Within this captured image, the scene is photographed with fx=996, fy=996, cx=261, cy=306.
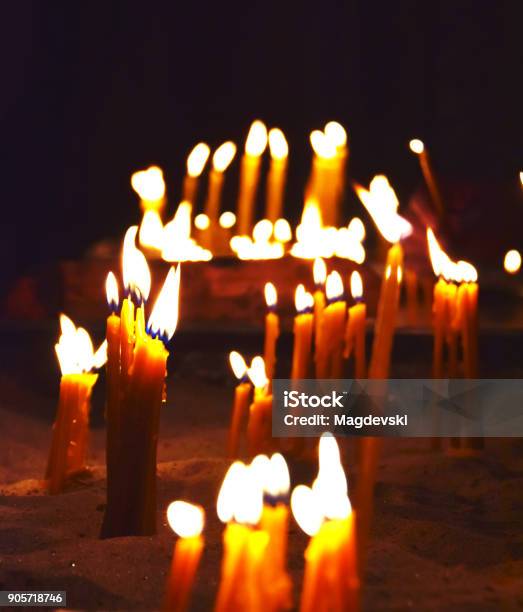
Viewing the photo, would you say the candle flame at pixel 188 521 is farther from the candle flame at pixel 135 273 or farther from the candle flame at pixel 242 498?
the candle flame at pixel 135 273

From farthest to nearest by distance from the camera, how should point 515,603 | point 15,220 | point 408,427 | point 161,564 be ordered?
point 15,220 < point 408,427 < point 161,564 < point 515,603

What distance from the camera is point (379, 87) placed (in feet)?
25.4

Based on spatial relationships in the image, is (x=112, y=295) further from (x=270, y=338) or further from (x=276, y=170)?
(x=276, y=170)

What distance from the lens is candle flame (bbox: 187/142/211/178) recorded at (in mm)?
7238

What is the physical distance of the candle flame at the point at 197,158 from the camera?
→ 7.24m

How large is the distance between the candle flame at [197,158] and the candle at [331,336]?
3924 millimetres

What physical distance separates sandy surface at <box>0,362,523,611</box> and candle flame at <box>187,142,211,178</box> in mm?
3483

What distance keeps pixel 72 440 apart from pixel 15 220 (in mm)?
4500

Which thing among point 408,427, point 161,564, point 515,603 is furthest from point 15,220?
point 515,603

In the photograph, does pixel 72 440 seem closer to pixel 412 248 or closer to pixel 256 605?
pixel 256 605

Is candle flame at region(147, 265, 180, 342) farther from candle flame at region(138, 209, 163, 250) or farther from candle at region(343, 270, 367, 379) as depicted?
candle flame at region(138, 209, 163, 250)

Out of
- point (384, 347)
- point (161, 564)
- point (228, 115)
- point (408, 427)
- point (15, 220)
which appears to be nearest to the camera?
point (384, 347)

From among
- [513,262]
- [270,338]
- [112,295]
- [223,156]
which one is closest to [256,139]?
[223,156]

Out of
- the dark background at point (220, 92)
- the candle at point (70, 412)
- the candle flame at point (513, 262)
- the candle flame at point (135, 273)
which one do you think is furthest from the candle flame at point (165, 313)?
the dark background at point (220, 92)
